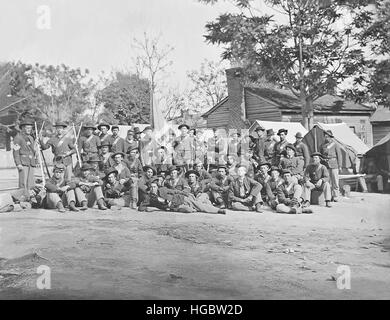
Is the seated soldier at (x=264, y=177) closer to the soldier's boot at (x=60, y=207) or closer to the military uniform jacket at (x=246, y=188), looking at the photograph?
the military uniform jacket at (x=246, y=188)

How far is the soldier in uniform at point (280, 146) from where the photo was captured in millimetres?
4902

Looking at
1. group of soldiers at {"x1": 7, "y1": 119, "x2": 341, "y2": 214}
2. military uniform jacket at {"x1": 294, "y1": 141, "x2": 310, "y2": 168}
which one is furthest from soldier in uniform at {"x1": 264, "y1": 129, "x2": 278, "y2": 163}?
military uniform jacket at {"x1": 294, "y1": 141, "x2": 310, "y2": 168}

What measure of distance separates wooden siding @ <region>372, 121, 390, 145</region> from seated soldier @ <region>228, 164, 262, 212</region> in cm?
125

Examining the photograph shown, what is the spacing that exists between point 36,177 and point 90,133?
28.1 inches

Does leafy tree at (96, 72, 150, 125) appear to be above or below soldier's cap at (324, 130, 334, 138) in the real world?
above

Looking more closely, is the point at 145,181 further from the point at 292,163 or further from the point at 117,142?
the point at 292,163

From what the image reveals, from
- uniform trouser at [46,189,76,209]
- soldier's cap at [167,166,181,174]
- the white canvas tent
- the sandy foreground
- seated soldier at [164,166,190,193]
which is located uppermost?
the white canvas tent

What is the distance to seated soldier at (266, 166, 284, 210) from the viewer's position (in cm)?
473

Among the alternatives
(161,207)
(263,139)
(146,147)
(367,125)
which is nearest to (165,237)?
(161,207)

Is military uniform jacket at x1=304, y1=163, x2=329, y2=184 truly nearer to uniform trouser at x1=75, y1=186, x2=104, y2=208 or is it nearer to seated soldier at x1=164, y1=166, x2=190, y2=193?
seated soldier at x1=164, y1=166, x2=190, y2=193

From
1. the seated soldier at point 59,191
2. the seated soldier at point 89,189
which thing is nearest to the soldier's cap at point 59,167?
the seated soldier at point 59,191

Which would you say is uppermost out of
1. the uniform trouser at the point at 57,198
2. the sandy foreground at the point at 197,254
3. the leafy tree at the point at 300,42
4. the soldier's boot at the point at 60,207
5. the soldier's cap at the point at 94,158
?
the leafy tree at the point at 300,42

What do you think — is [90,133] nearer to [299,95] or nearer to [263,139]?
[263,139]

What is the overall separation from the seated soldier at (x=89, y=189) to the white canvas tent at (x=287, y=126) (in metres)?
1.62
